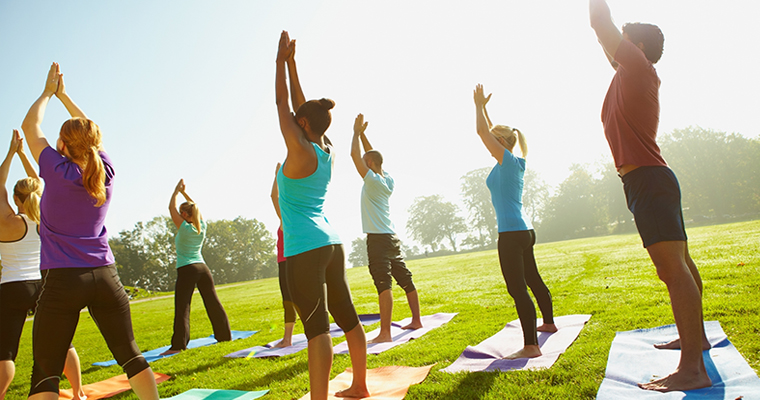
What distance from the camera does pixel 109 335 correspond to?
10.3 feet

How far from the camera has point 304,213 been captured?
3307 mm

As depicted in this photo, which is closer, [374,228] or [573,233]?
[374,228]

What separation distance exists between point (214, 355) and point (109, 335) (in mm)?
3738

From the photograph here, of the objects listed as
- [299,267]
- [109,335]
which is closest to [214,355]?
[109,335]

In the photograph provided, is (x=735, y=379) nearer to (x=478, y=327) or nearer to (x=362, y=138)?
(x=478, y=327)

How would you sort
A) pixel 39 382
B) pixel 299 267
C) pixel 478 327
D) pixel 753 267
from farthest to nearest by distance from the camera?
pixel 753 267 < pixel 478 327 < pixel 299 267 < pixel 39 382

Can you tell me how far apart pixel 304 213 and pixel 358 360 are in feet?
4.20

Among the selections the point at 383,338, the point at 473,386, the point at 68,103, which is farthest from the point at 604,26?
the point at 383,338

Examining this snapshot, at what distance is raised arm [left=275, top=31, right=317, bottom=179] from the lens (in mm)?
3123

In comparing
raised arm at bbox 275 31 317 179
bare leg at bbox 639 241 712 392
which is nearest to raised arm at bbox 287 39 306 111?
raised arm at bbox 275 31 317 179

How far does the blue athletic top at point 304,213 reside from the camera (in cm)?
322

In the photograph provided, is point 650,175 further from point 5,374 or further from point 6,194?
point 5,374

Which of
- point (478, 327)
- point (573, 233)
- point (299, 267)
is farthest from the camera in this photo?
point (573, 233)

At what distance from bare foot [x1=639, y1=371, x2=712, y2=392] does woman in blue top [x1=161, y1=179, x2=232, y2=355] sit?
6381mm
